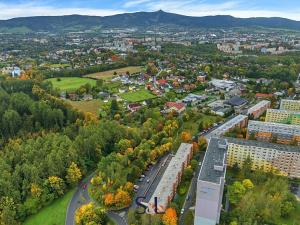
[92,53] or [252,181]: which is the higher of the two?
[92,53]

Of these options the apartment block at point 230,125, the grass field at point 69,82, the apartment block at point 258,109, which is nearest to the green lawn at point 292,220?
the apartment block at point 230,125

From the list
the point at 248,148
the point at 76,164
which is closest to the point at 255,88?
the point at 248,148

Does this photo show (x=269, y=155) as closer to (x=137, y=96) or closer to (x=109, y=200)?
(x=109, y=200)

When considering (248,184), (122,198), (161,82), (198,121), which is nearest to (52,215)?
(122,198)

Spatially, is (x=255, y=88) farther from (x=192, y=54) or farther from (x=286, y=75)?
(x=192, y=54)

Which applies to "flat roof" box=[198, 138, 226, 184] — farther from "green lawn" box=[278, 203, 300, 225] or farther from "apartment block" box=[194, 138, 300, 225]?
"green lawn" box=[278, 203, 300, 225]

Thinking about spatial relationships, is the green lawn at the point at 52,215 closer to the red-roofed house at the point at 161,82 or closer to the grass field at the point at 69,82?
the grass field at the point at 69,82
